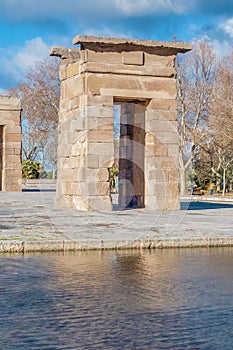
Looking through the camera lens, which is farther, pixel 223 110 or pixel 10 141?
pixel 223 110

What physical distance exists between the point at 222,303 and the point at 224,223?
23.3 feet

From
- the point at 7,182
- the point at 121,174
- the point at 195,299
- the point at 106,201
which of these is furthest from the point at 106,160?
the point at 7,182

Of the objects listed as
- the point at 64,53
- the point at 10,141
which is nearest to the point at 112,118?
the point at 64,53

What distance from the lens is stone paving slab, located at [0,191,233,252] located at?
1050 centimetres

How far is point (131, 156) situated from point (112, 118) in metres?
2.28

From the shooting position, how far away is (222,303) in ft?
22.4

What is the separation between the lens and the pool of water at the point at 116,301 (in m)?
5.52

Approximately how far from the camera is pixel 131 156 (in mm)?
19156

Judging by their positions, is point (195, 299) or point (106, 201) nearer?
point (195, 299)

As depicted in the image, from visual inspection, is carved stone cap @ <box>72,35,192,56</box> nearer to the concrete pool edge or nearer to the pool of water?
the concrete pool edge

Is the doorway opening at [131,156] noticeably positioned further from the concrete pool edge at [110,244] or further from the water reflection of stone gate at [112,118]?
the concrete pool edge at [110,244]

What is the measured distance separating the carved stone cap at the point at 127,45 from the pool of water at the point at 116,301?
793cm

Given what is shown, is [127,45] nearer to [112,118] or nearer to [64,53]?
[112,118]

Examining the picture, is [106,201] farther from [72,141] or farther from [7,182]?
[7,182]
